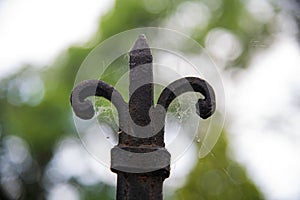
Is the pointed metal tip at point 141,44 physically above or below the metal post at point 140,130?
above

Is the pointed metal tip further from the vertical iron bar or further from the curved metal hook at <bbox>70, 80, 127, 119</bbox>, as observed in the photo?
the curved metal hook at <bbox>70, 80, 127, 119</bbox>

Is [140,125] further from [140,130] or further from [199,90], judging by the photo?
[199,90]

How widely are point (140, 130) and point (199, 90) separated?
0.56 ft

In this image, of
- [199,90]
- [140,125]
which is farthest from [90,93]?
[199,90]

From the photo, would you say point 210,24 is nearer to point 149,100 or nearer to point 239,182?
point 239,182

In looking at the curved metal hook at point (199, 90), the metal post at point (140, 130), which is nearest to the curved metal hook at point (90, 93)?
the metal post at point (140, 130)

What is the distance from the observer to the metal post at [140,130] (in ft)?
4.04

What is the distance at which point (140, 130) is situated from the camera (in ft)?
4.16

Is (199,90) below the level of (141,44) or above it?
below

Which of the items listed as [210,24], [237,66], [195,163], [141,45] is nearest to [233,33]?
[210,24]

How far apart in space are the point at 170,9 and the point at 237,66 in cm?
207

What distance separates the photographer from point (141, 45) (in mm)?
1314

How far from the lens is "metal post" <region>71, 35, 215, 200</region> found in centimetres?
123

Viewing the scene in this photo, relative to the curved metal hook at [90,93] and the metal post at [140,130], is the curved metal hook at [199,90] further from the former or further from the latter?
the curved metal hook at [90,93]
